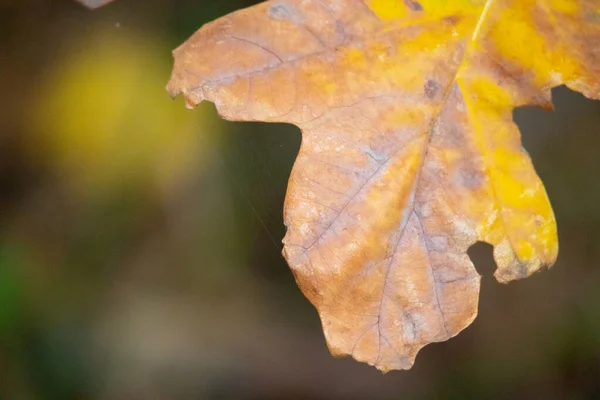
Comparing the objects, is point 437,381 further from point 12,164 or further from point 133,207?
point 12,164

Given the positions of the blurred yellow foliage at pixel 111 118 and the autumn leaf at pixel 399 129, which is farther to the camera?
the blurred yellow foliage at pixel 111 118

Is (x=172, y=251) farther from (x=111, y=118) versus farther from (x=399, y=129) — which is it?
(x=399, y=129)

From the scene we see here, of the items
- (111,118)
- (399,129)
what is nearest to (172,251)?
(111,118)

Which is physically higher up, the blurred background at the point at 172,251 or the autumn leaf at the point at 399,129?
the autumn leaf at the point at 399,129

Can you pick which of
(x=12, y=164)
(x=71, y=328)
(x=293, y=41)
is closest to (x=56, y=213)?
(x=12, y=164)

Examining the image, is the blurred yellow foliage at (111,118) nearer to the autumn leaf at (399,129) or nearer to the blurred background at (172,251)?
the blurred background at (172,251)

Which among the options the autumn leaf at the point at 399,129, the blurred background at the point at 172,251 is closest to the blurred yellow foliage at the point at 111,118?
the blurred background at the point at 172,251
